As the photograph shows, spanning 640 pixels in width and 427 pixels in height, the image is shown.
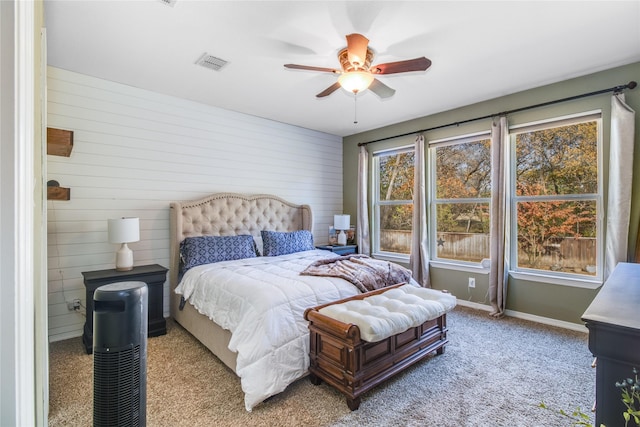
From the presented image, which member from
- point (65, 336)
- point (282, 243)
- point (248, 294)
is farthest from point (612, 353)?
point (65, 336)

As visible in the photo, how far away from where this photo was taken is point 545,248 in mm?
3578

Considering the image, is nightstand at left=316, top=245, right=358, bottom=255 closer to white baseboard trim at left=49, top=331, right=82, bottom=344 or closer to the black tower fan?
white baseboard trim at left=49, top=331, right=82, bottom=344

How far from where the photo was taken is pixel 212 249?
353 cm

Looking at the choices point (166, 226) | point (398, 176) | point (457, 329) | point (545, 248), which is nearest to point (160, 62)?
point (166, 226)

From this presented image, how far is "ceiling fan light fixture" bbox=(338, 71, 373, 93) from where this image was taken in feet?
8.04

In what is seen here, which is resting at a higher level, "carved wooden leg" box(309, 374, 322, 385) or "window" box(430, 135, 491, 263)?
"window" box(430, 135, 491, 263)

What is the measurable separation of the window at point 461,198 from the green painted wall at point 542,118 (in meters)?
0.23

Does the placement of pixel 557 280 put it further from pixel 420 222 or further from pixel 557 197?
pixel 420 222

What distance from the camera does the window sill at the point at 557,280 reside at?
319 centimetres

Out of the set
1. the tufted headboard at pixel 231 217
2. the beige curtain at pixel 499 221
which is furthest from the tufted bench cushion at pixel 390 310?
the tufted headboard at pixel 231 217

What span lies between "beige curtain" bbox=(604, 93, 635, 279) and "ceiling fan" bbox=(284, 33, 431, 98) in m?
2.15

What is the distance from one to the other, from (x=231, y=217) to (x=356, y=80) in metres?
2.54

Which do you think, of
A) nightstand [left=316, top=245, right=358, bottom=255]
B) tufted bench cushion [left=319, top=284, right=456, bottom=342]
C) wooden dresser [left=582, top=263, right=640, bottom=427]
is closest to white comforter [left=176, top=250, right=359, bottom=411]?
tufted bench cushion [left=319, top=284, right=456, bottom=342]

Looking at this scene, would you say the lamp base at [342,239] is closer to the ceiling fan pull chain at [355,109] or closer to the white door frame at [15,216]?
the ceiling fan pull chain at [355,109]
